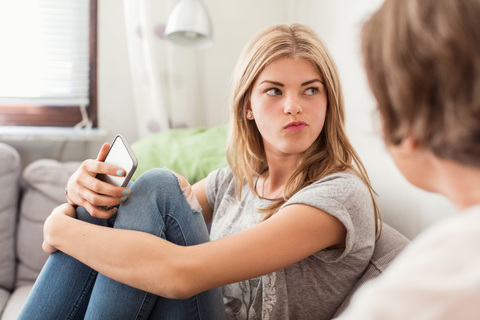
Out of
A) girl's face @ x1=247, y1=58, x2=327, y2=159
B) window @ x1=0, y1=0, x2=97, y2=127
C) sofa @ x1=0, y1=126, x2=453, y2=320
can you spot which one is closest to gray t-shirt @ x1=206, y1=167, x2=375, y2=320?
girl's face @ x1=247, y1=58, x2=327, y2=159

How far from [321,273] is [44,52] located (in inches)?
70.5

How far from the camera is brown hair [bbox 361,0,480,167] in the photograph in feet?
1.47

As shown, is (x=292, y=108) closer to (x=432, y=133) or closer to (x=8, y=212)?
(x=432, y=133)

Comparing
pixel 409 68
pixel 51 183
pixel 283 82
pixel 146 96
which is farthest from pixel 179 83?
pixel 409 68

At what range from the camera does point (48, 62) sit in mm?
2156

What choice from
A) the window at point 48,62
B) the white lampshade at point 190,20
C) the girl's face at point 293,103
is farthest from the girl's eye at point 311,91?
the window at point 48,62

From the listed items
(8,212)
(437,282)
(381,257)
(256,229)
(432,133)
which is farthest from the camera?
(8,212)

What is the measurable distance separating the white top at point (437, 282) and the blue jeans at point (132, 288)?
22.4 inches

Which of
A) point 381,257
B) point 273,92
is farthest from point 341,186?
point 273,92

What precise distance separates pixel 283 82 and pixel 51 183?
43.6 inches

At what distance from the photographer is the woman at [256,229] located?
79 centimetres

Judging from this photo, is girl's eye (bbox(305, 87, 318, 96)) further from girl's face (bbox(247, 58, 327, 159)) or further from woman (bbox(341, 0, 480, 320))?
woman (bbox(341, 0, 480, 320))

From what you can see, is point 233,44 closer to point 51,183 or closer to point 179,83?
point 179,83

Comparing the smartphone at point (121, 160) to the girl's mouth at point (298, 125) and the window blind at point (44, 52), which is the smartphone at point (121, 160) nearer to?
the girl's mouth at point (298, 125)
